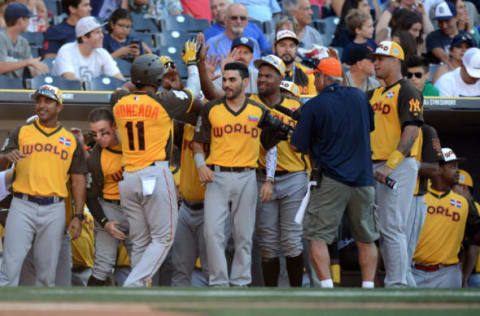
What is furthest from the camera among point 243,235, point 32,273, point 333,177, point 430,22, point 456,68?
point 430,22

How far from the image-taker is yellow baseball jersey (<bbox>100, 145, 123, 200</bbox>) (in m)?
6.39

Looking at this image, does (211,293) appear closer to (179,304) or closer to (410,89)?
(179,304)

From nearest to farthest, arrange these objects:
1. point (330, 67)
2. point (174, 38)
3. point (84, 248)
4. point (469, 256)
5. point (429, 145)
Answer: point (330, 67), point (429, 145), point (84, 248), point (469, 256), point (174, 38)

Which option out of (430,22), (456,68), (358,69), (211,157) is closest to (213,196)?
(211,157)

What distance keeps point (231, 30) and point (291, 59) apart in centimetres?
124

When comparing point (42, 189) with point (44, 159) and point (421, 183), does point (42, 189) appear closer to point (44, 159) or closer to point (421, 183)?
point (44, 159)

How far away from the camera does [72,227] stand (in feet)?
20.5

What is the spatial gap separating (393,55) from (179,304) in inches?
138

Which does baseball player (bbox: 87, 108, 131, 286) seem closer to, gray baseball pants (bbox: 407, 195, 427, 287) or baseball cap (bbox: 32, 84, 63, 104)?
baseball cap (bbox: 32, 84, 63, 104)

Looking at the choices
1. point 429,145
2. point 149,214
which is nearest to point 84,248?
point 149,214

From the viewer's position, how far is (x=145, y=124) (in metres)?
5.90

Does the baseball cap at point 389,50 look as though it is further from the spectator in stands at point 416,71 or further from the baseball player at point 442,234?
the baseball player at point 442,234

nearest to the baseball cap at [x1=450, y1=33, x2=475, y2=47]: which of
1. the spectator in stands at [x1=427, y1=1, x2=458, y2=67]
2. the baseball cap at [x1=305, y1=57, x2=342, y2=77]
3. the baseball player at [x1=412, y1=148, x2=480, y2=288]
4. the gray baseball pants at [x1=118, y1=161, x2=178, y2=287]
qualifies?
the spectator in stands at [x1=427, y1=1, x2=458, y2=67]

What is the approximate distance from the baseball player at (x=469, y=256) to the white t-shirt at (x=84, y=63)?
151 inches
